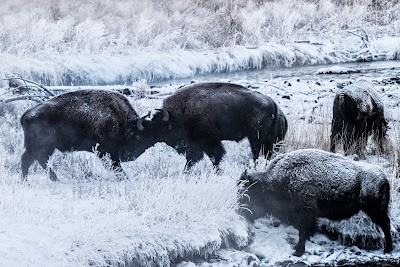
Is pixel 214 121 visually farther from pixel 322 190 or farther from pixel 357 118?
pixel 322 190

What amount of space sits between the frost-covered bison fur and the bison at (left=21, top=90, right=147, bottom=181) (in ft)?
6.21

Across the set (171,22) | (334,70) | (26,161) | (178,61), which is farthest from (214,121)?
(171,22)

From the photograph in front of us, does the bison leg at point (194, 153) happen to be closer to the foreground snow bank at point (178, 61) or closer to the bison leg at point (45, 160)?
the bison leg at point (45, 160)

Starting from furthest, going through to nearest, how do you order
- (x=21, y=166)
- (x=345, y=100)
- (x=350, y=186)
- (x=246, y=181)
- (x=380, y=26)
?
(x=380, y=26), (x=345, y=100), (x=21, y=166), (x=246, y=181), (x=350, y=186)

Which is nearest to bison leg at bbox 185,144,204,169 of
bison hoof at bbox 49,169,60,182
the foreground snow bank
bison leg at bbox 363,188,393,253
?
bison hoof at bbox 49,169,60,182

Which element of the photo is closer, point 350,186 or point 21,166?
point 350,186

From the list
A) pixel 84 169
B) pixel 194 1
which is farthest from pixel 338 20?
pixel 84 169

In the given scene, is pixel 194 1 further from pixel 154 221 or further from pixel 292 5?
pixel 154 221

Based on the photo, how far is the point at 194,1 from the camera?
16.5 m

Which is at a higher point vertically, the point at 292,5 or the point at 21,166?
the point at 292,5

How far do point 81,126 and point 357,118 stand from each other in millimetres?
2791

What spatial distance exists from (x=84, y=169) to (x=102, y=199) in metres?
1.17

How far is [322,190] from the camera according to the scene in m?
5.12

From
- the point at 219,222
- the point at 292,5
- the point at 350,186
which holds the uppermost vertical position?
the point at 292,5
